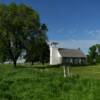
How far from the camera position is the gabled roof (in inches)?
4528

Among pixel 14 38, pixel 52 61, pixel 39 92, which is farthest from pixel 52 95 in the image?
pixel 52 61

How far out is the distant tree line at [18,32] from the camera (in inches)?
3044

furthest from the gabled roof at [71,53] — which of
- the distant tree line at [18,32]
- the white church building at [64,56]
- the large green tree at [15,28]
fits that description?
the large green tree at [15,28]

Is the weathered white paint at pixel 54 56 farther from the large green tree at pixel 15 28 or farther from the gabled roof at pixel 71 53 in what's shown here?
the large green tree at pixel 15 28

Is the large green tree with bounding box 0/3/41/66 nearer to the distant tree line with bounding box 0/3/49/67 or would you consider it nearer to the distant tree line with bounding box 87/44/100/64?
the distant tree line with bounding box 0/3/49/67

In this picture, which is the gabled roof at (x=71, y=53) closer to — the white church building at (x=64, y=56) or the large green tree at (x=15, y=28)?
the white church building at (x=64, y=56)

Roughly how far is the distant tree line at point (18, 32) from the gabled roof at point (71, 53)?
34833 mm

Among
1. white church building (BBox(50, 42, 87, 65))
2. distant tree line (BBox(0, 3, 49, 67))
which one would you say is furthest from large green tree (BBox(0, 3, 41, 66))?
white church building (BBox(50, 42, 87, 65))

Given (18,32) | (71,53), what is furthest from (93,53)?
(18,32)

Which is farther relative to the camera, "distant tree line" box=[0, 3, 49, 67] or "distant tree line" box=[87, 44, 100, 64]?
"distant tree line" box=[87, 44, 100, 64]

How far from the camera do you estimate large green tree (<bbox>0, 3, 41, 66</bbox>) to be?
77250 millimetres

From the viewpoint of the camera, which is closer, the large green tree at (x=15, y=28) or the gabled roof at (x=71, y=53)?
the large green tree at (x=15, y=28)

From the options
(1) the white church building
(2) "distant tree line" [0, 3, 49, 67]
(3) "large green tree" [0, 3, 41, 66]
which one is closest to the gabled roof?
(1) the white church building

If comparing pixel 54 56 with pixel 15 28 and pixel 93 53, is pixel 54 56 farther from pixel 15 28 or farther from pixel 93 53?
pixel 15 28
